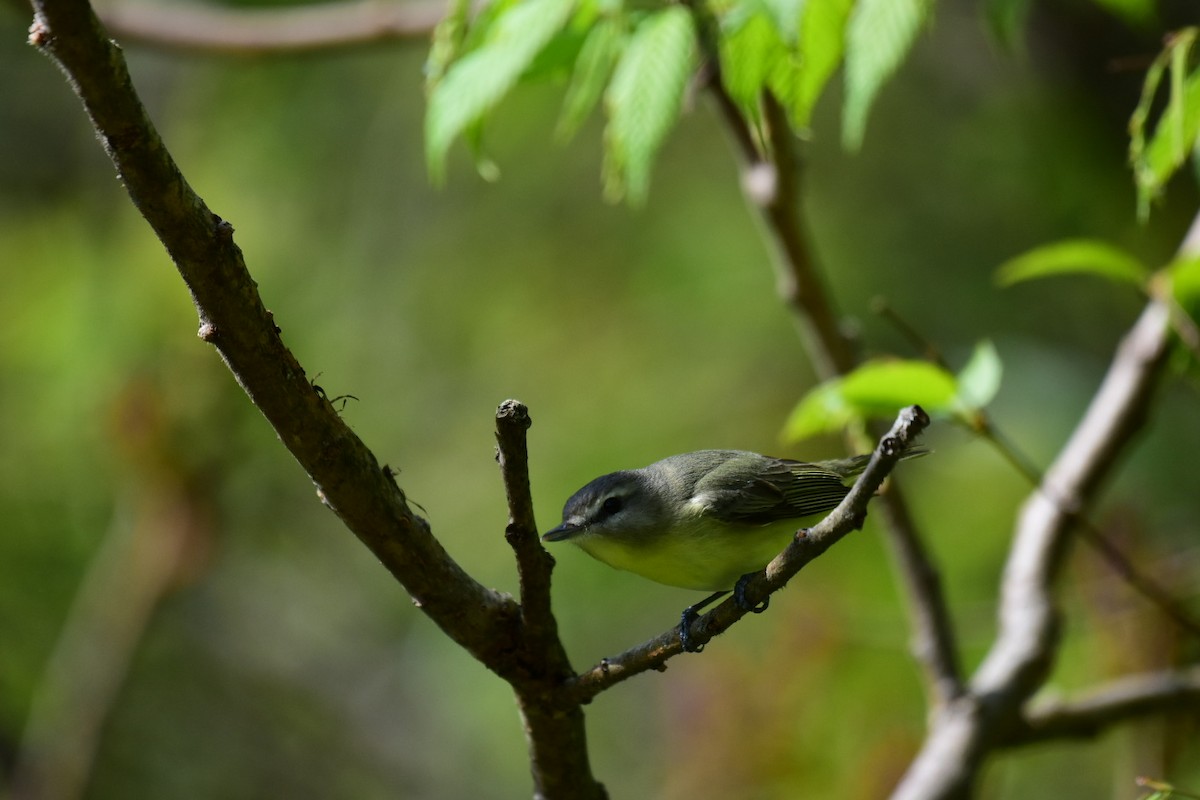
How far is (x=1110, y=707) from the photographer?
3578 millimetres

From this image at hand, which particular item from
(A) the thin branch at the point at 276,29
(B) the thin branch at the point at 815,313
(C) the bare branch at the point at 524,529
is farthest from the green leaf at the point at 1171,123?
(A) the thin branch at the point at 276,29

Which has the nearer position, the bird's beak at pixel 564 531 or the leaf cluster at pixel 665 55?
the leaf cluster at pixel 665 55

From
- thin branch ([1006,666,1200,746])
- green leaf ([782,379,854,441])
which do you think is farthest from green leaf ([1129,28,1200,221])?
thin branch ([1006,666,1200,746])

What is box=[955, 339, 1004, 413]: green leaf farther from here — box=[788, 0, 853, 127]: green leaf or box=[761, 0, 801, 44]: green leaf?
A: box=[761, 0, 801, 44]: green leaf

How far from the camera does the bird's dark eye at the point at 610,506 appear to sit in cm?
303

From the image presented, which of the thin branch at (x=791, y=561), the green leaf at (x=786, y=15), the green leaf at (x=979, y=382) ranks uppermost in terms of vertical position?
the green leaf at (x=786, y=15)

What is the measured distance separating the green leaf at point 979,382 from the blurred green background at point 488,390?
2.40 metres

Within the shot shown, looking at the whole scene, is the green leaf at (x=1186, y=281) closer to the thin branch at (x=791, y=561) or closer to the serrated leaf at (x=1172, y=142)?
the serrated leaf at (x=1172, y=142)

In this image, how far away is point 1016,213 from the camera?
283 inches

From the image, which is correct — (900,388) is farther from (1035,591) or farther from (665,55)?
(1035,591)

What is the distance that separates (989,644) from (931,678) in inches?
87.3

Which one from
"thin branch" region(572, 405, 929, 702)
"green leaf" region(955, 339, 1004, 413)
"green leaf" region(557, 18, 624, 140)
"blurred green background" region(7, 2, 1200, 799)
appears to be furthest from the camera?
"blurred green background" region(7, 2, 1200, 799)

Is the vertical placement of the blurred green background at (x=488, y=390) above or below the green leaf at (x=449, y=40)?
above

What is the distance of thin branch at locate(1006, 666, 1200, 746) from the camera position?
11.6ft
